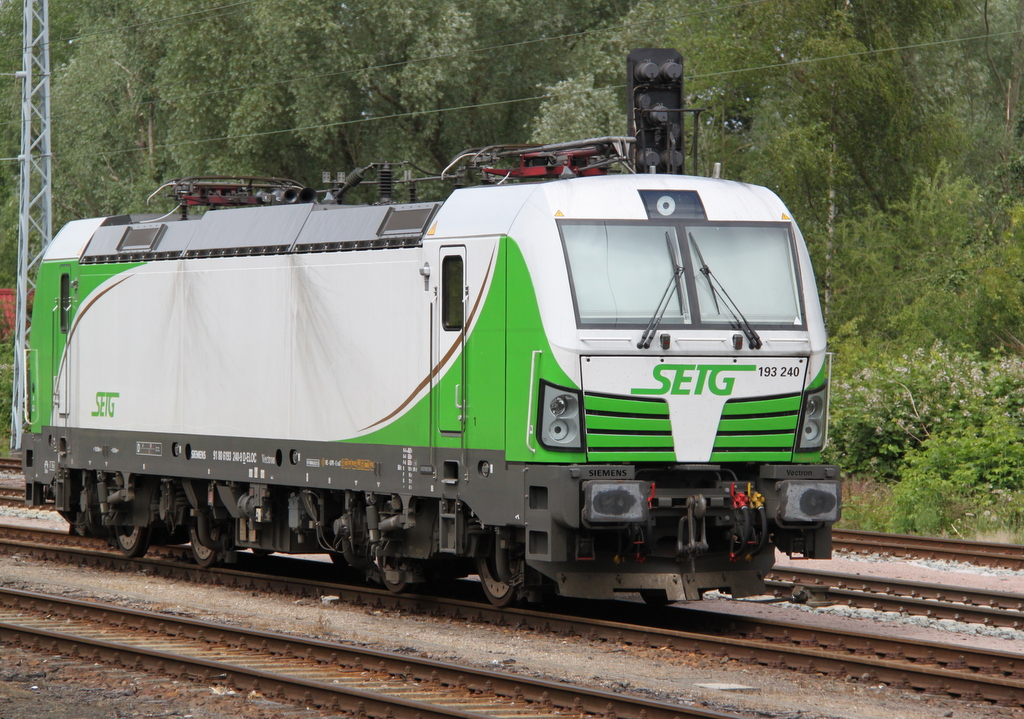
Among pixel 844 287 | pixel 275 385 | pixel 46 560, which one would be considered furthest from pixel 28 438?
pixel 844 287

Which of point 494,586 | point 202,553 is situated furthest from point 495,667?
point 202,553

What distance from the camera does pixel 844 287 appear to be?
96.4 ft

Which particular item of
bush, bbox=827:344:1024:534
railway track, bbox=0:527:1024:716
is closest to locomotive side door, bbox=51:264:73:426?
railway track, bbox=0:527:1024:716

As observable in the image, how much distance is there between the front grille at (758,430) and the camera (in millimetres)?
10453

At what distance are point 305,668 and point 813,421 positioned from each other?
4170 mm

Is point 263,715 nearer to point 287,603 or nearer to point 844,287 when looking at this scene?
point 287,603

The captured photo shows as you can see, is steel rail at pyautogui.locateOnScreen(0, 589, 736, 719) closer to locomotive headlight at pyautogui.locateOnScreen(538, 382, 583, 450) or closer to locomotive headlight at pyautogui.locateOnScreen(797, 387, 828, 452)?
locomotive headlight at pyautogui.locateOnScreen(538, 382, 583, 450)

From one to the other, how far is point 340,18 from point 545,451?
2599cm

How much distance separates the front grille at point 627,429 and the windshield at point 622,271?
1.88 feet

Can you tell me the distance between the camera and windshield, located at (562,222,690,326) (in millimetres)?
10180

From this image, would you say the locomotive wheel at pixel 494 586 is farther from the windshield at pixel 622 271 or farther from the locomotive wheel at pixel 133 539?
the locomotive wheel at pixel 133 539

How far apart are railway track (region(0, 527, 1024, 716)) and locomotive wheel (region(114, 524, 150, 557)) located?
2.07 m

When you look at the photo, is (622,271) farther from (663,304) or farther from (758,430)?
(758,430)

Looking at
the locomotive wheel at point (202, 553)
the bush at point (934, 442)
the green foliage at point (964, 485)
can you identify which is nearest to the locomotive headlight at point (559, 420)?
the locomotive wheel at point (202, 553)
